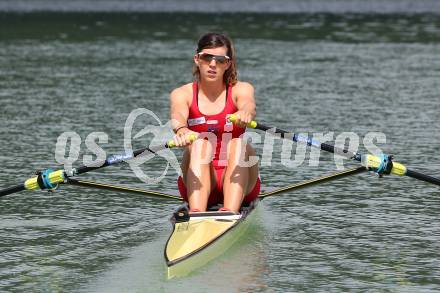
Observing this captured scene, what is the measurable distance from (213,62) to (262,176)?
4452 millimetres

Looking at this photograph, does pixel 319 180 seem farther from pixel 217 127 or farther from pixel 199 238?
pixel 199 238

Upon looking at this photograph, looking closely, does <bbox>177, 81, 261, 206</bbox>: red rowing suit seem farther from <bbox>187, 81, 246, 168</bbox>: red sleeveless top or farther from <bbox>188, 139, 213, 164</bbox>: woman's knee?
<bbox>188, 139, 213, 164</bbox>: woman's knee

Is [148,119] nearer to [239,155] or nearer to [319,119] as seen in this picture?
[319,119]

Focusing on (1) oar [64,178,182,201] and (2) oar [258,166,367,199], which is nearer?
(1) oar [64,178,182,201]

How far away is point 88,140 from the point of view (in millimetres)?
20156

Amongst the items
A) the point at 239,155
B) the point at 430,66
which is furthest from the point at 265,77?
the point at 239,155

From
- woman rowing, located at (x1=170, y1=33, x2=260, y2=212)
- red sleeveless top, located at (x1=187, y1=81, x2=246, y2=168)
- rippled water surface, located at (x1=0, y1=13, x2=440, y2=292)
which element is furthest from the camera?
red sleeveless top, located at (x1=187, y1=81, x2=246, y2=168)

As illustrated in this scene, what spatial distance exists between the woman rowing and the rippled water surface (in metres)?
0.74

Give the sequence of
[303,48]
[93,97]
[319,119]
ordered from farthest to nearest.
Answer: [303,48], [93,97], [319,119]

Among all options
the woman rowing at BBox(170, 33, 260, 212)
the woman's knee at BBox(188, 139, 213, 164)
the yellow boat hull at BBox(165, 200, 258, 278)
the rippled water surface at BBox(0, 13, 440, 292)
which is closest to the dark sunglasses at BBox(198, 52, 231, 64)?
the woman rowing at BBox(170, 33, 260, 212)

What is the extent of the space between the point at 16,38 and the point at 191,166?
33623mm

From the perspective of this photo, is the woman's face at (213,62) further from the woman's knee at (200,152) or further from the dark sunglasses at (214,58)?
the woman's knee at (200,152)

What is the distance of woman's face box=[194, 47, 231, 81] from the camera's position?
504 inches

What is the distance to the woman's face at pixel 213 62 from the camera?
12.8 m
